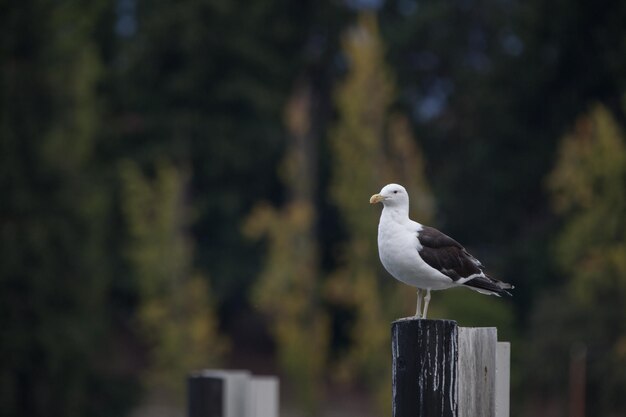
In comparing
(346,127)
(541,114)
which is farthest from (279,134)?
(346,127)

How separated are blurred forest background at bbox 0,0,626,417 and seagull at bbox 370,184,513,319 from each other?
13.9m

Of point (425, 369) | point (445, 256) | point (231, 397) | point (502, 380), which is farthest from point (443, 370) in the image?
point (445, 256)

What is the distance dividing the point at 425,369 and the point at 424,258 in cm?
162

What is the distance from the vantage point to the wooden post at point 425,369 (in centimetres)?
350

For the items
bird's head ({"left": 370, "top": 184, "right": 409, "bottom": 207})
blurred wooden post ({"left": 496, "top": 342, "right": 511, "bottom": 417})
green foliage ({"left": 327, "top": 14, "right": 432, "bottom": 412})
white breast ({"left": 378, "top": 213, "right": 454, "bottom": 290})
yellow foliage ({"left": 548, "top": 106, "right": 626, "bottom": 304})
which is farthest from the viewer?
green foliage ({"left": 327, "top": 14, "right": 432, "bottom": 412})

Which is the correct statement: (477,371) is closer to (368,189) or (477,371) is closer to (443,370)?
(443,370)

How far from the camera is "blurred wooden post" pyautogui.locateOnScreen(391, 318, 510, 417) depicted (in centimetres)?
351

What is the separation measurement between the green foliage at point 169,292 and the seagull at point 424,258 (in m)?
17.2

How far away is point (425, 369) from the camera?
139 inches

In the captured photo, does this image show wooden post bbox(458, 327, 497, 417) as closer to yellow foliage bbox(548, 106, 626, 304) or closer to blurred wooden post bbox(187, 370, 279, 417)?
blurred wooden post bbox(187, 370, 279, 417)

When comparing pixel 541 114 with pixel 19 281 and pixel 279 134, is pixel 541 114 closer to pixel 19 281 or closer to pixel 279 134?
pixel 279 134

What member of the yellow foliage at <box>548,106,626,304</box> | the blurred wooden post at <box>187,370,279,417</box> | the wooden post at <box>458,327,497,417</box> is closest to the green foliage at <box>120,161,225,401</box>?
the yellow foliage at <box>548,106,626,304</box>

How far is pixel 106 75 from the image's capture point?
101ft

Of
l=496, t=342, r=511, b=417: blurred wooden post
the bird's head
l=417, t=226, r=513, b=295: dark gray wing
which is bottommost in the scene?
l=496, t=342, r=511, b=417: blurred wooden post
